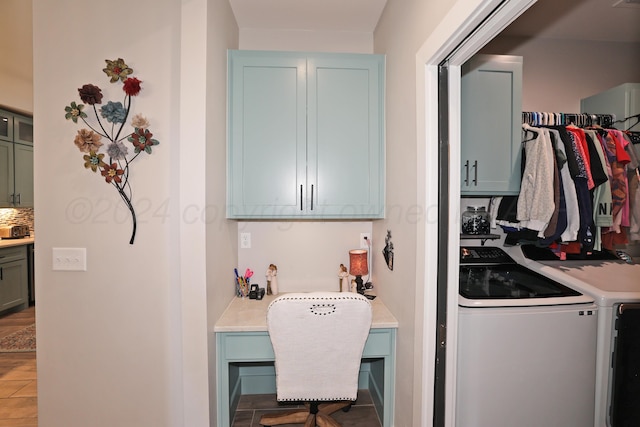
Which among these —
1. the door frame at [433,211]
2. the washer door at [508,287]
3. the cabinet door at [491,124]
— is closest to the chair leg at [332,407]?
the door frame at [433,211]

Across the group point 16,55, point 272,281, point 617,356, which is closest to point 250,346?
point 272,281

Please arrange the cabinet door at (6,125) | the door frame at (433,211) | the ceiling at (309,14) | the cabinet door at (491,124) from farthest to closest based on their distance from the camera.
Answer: the cabinet door at (6,125), the ceiling at (309,14), the cabinet door at (491,124), the door frame at (433,211)

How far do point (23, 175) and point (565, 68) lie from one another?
245 inches

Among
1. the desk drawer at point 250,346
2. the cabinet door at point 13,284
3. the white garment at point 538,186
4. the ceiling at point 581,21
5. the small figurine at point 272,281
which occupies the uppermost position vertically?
the ceiling at point 581,21

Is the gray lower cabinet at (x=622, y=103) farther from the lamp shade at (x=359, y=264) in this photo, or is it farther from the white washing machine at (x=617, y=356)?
the lamp shade at (x=359, y=264)

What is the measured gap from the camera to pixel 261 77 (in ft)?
6.57

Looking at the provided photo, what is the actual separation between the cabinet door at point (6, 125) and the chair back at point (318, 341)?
4736 mm

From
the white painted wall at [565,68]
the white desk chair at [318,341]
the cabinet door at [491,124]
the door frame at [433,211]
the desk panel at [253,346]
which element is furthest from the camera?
the white painted wall at [565,68]

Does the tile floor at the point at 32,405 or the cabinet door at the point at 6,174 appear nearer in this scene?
the tile floor at the point at 32,405

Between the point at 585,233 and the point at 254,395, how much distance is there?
2461 mm

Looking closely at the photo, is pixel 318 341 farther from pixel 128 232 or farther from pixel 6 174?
pixel 6 174

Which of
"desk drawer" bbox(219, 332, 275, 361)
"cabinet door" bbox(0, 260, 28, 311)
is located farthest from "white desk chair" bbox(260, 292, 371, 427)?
"cabinet door" bbox(0, 260, 28, 311)

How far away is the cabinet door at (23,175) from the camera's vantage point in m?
4.08

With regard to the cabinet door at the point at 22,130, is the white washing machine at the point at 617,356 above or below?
below
